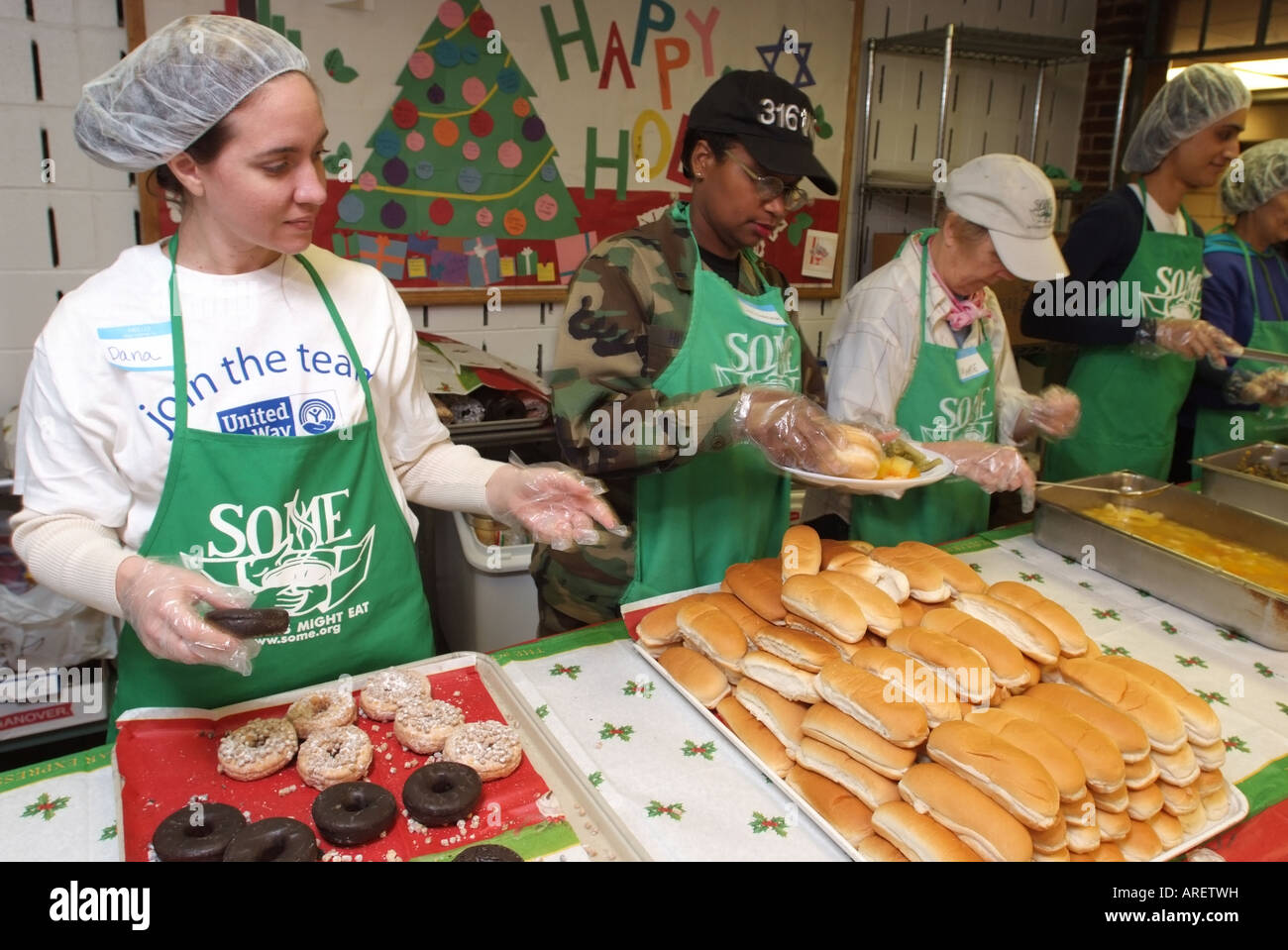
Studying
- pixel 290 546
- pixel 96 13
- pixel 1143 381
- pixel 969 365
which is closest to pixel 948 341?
pixel 969 365

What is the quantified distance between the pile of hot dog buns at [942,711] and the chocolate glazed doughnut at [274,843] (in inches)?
30.2

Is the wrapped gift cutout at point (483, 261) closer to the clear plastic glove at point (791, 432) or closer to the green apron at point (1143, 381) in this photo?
the clear plastic glove at point (791, 432)

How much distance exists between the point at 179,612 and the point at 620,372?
1118mm

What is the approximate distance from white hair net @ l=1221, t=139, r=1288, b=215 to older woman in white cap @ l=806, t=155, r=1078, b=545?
1.73m

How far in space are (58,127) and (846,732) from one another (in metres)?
3.48

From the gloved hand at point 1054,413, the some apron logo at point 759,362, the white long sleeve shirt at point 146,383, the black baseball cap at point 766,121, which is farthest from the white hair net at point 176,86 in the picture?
the gloved hand at point 1054,413

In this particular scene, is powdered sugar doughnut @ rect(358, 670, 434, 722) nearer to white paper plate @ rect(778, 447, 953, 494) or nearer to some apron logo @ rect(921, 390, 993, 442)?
white paper plate @ rect(778, 447, 953, 494)

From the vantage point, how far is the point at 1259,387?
146 inches

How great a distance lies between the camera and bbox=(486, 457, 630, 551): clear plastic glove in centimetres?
176

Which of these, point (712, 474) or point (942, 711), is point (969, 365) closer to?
point (712, 474)

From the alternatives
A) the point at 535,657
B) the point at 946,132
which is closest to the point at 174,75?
the point at 535,657

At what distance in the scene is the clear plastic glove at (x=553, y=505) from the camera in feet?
5.79

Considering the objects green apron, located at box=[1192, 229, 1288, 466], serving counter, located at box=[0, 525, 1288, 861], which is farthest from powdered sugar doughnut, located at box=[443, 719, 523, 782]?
green apron, located at box=[1192, 229, 1288, 466]
